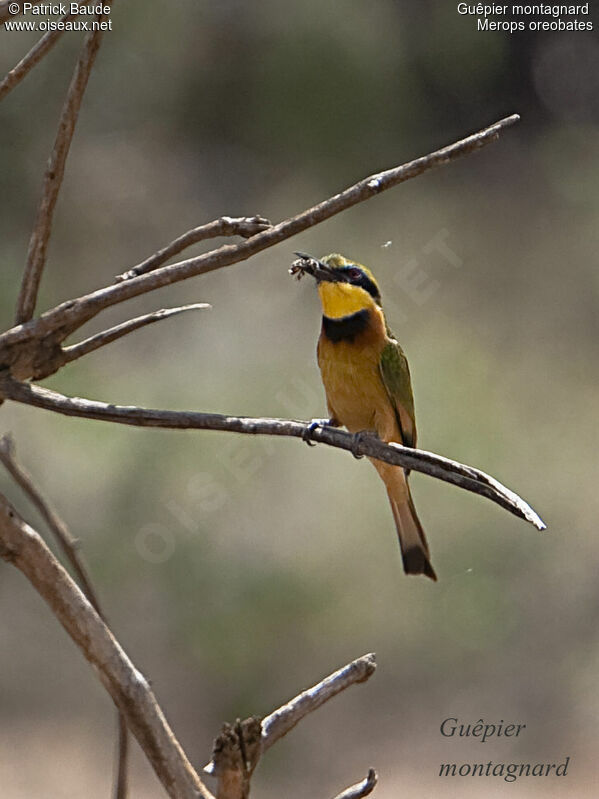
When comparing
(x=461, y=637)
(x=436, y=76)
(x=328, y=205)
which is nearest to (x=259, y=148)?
(x=436, y=76)

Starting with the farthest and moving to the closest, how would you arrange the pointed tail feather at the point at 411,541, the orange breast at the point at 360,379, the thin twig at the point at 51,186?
the orange breast at the point at 360,379, the pointed tail feather at the point at 411,541, the thin twig at the point at 51,186

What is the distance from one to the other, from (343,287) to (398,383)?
0.19 meters

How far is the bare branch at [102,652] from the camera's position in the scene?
0.54 metres

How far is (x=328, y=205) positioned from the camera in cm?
60

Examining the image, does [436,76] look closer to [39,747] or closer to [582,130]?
[582,130]

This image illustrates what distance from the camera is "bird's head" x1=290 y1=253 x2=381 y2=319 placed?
1528mm

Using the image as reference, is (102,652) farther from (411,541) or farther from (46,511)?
(411,541)

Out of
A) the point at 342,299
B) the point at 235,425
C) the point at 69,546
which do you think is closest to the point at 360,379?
the point at 342,299

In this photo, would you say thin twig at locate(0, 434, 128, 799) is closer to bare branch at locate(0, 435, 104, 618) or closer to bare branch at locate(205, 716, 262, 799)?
bare branch at locate(0, 435, 104, 618)

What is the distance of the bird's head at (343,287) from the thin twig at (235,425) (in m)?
0.91

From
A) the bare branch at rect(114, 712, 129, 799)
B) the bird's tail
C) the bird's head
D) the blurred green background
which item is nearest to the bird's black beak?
the bird's head

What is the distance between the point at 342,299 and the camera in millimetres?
1580

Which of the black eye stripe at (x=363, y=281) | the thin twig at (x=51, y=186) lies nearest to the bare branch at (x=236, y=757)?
the thin twig at (x=51, y=186)

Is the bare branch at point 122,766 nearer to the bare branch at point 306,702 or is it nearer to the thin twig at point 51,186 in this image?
the bare branch at point 306,702
